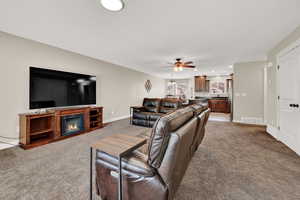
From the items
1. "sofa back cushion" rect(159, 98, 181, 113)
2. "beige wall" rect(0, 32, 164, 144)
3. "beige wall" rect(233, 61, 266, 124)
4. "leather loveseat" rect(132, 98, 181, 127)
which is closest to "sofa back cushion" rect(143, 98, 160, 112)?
"leather loveseat" rect(132, 98, 181, 127)

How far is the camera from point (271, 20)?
216 centimetres

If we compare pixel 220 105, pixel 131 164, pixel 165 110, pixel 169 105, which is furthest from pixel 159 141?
pixel 220 105

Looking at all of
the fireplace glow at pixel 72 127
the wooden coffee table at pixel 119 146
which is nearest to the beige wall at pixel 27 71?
the fireplace glow at pixel 72 127

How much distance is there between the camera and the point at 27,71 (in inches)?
112

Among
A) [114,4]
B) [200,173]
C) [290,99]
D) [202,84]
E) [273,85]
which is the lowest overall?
[200,173]

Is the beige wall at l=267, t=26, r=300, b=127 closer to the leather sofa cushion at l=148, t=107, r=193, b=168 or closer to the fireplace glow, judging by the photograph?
the leather sofa cushion at l=148, t=107, r=193, b=168

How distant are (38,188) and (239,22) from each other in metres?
3.87

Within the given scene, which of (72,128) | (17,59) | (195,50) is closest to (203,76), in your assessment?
(195,50)

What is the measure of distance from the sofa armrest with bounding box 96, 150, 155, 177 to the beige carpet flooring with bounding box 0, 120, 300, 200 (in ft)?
A: 1.85

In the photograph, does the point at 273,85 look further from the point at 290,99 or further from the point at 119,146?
the point at 119,146

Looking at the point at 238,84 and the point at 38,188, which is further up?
the point at 238,84

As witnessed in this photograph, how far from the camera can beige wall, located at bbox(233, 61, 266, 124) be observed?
459cm

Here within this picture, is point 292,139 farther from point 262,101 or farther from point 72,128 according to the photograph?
point 72,128

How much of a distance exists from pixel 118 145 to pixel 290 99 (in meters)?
3.68
